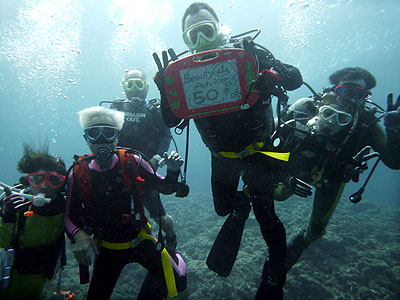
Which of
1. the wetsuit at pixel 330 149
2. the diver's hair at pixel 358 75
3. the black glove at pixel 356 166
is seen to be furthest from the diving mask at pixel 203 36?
the diver's hair at pixel 358 75

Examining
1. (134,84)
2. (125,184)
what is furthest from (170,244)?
(134,84)

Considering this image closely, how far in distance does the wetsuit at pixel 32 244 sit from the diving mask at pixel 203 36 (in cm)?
328

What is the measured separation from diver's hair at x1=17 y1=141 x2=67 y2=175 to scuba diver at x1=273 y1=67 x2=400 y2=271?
390 centimetres

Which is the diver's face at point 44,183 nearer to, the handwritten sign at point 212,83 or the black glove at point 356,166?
the handwritten sign at point 212,83

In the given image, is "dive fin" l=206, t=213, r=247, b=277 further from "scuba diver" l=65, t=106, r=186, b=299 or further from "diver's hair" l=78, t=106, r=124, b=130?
"diver's hair" l=78, t=106, r=124, b=130

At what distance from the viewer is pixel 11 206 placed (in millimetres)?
3023

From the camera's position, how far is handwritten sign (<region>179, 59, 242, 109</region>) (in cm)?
233

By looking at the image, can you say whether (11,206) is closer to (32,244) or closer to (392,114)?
(32,244)

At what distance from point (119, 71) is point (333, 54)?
36710mm

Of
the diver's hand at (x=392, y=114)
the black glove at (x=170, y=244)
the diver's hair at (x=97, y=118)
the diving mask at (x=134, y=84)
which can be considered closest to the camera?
the diver's hair at (x=97, y=118)

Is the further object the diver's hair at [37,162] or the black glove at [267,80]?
the diver's hair at [37,162]

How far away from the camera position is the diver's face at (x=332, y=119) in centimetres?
389

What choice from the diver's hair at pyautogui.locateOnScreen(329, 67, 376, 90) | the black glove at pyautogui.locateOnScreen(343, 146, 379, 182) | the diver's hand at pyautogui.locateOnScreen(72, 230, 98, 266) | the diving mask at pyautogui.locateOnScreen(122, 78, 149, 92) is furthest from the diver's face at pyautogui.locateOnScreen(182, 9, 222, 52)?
the diver's hair at pyautogui.locateOnScreen(329, 67, 376, 90)

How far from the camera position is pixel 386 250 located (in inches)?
362
